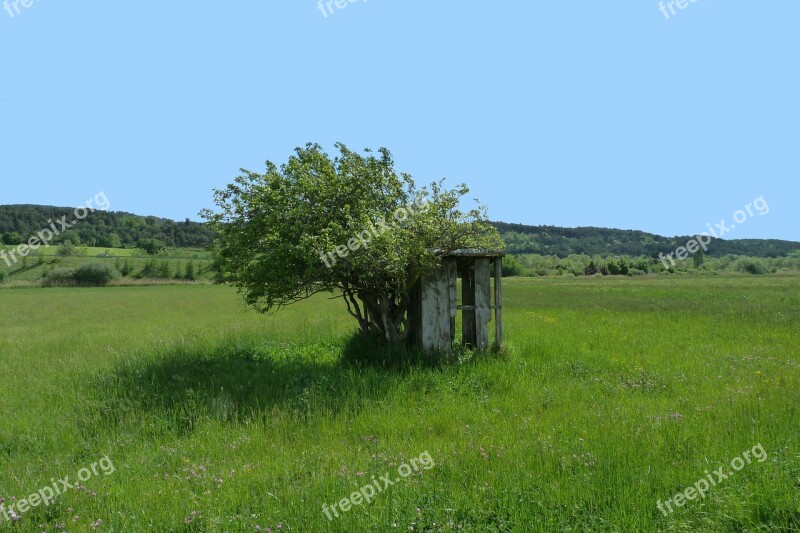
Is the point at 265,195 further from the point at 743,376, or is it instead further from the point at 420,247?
the point at 743,376

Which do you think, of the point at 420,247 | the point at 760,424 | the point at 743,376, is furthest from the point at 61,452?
the point at 743,376

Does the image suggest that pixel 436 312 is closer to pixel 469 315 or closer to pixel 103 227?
pixel 469 315

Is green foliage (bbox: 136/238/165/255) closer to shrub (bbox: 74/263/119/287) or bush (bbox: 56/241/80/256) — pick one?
bush (bbox: 56/241/80/256)

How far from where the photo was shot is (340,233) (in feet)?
33.5

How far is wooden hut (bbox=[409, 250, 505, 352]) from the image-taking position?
11.7 metres

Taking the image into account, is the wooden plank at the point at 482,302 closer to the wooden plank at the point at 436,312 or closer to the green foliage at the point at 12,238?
the wooden plank at the point at 436,312

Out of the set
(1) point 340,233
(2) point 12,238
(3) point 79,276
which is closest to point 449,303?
(1) point 340,233

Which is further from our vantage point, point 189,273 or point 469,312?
point 189,273

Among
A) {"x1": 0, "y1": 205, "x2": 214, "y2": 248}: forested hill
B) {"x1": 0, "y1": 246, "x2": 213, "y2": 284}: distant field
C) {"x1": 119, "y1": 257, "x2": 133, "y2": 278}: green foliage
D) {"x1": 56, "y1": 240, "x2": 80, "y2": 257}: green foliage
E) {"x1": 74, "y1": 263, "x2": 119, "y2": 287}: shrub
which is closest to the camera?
{"x1": 74, "y1": 263, "x2": 119, "y2": 287}: shrub

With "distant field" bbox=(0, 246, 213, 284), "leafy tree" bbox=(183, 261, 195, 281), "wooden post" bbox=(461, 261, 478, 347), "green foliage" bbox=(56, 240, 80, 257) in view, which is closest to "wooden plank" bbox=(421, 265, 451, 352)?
"wooden post" bbox=(461, 261, 478, 347)

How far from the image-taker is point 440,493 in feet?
17.0

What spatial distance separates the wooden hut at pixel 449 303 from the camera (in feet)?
38.5

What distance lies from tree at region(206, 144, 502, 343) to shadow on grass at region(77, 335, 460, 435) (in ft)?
4.62

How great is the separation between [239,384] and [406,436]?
14.4 ft
